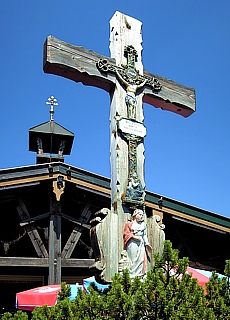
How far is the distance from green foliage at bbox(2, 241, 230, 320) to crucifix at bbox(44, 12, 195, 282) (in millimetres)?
938

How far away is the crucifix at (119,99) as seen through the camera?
4.22 meters

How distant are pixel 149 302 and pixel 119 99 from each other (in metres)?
2.34

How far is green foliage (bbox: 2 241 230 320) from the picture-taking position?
3045mm

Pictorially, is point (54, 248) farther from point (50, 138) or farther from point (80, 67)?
point (50, 138)

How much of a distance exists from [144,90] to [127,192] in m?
1.31

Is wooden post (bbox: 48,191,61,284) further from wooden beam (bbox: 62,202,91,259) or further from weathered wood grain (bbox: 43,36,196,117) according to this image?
weathered wood grain (bbox: 43,36,196,117)

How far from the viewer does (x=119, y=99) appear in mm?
4926

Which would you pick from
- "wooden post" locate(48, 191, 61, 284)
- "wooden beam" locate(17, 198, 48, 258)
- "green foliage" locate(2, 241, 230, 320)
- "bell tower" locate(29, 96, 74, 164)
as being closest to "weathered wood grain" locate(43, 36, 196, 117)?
"green foliage" locate(2, 241, 230, 320)

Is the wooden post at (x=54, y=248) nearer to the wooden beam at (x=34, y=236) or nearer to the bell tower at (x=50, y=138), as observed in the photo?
the wooden beam at (x=34, y=236)

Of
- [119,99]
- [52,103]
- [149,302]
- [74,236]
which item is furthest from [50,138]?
[149,302]

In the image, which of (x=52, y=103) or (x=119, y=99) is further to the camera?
(x=52, y=103)

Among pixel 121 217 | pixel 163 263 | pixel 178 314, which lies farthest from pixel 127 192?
pixel 178 314

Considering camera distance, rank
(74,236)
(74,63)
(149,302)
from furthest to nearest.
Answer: (74,236) < (74,63) < (149,302)

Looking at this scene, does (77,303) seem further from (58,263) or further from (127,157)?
(58,263)
